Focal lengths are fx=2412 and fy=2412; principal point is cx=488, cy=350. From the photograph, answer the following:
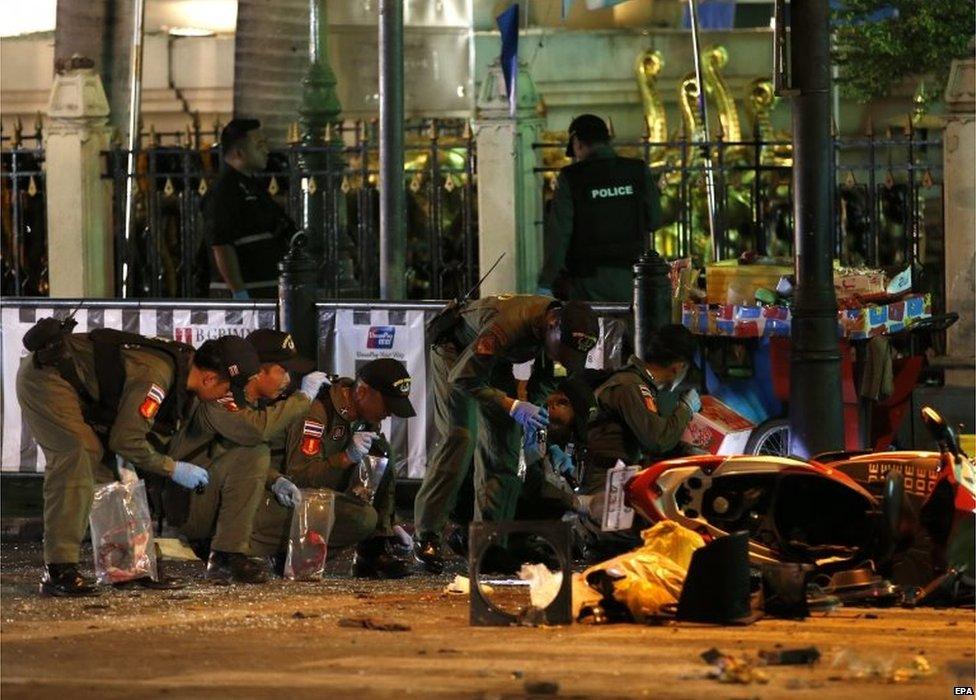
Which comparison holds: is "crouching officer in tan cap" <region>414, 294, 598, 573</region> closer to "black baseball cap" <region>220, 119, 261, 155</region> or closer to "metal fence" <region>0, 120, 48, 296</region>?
"black baseball cap" <region>220, 119, 261, 155</region>

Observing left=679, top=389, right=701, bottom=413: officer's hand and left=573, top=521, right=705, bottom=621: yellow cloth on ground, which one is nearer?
left=573, top=521, right=705, bottom=621: yellow cloth on ground

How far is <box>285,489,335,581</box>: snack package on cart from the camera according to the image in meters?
11.1

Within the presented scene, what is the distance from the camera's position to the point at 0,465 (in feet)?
45.8

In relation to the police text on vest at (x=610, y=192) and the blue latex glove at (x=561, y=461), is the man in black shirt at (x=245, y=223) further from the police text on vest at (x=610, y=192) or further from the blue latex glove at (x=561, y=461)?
the blue latex glove at (x=561, y=461)

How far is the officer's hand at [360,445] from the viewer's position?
11.3 meters

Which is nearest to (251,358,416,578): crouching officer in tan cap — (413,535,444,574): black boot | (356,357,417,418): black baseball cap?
(356,357,417,418): black baseball cap

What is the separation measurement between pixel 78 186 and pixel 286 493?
6966mm

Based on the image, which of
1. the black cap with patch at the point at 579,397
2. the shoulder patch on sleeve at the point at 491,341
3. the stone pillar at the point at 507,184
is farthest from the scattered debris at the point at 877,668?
the stone pillar at the point at 507,184

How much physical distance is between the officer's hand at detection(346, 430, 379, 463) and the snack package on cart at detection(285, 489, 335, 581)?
30cm

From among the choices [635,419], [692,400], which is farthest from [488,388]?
[692,400]

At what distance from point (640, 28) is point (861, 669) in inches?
645

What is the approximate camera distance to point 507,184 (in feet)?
56.2

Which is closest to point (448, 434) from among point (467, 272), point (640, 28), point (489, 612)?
point (489, 612)

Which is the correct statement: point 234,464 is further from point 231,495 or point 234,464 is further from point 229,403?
point 229,403
